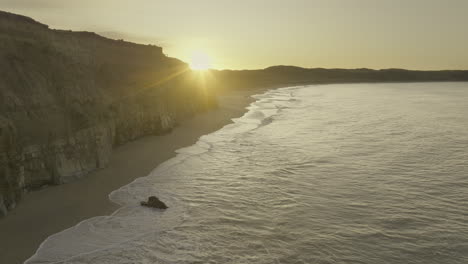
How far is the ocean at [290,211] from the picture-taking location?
9.58 meters

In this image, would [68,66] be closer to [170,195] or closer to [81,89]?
[81,89]

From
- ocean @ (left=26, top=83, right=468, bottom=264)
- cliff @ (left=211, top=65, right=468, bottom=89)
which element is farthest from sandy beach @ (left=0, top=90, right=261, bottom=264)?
cliff @ (left=211, top=65, right=468, bottom=89)

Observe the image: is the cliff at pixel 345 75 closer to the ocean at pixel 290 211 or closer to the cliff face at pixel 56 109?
the cliff face at pixel 56 109

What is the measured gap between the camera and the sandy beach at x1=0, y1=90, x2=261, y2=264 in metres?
10.0

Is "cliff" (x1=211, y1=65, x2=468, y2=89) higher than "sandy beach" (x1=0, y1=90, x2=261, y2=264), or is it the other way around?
"cliff" (x1=211, y1=65, x2=468, y2=89)

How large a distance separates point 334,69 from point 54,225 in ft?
605

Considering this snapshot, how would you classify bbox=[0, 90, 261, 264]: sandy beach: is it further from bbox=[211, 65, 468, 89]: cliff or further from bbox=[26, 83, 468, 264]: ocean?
bbox=[211, 65, 468, 89]: cliff

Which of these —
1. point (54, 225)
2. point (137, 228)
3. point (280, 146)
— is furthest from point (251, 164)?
point (54, 225)

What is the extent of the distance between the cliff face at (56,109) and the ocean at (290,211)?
8.88 ft

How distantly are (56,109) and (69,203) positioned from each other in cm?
474

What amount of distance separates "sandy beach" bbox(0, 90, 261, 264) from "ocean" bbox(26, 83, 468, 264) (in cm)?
47

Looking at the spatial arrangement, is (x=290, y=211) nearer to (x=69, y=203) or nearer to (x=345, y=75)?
(x=69, y=203)

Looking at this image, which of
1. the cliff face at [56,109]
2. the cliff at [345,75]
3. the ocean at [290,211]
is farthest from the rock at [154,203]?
the cliff at [345,75]

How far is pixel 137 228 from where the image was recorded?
1119 centimetres
